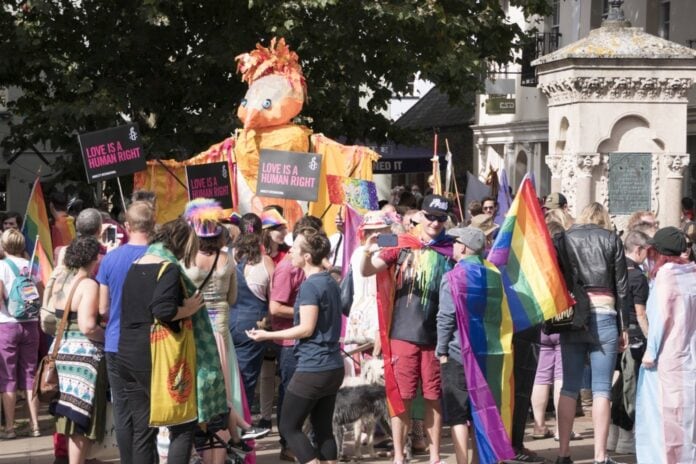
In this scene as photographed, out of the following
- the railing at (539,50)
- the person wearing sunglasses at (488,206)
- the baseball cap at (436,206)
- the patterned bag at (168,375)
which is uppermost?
the railing at (539,50)

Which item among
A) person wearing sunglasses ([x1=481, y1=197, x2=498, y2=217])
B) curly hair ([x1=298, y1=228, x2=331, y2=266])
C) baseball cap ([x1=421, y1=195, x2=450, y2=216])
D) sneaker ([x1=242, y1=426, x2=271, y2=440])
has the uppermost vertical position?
baseball cap ([x1=421, y1=195, x2=450, y2=216])

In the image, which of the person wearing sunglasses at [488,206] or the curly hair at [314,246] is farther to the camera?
the person wearing sunglasses at [488,206]

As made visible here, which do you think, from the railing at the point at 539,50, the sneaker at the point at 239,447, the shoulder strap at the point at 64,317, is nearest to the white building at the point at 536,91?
the railing at the point at 539,50

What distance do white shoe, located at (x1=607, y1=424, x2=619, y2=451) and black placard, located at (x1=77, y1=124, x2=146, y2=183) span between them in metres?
5.90

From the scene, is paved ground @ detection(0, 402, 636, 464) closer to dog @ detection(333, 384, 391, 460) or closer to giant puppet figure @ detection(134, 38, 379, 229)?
dog @ detection(333, 384, 391, 460)

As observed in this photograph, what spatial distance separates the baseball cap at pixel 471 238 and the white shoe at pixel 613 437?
7.86 ft

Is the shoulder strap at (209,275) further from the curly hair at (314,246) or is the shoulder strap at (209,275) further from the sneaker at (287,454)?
the sneaker at (287,454)

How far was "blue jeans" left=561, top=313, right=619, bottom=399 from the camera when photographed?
973 centimetres

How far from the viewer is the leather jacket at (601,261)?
976cm

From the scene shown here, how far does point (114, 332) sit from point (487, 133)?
30520 mm

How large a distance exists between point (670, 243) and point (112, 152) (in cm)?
724

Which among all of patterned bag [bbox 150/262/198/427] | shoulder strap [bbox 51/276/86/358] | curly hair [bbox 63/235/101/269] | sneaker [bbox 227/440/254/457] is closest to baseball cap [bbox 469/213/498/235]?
sneaker [bbox 227/440/254/457]

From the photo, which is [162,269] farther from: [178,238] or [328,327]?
[328,327]

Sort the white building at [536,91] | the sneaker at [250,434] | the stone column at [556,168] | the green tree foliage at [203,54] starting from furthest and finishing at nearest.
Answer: the white building at [536,91] → the green tree foliage at [203,54] → the stone column at [556,168] → the sneaker at [250,434]
